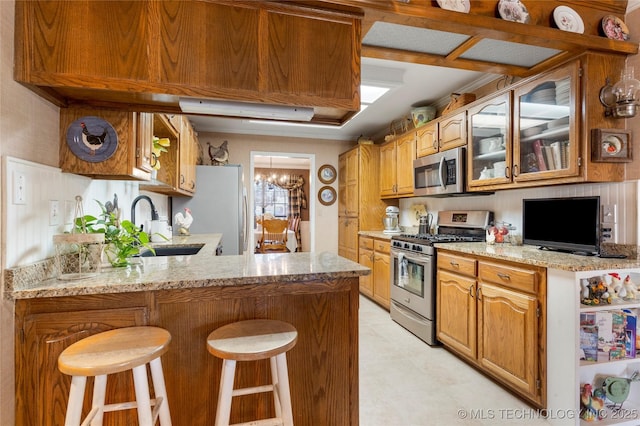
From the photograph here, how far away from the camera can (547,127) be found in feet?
7.24

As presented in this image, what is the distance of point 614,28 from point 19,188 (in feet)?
10.6

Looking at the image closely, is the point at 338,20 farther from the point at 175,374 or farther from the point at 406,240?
the point at 406,240

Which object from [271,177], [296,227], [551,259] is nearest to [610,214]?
[551,259]

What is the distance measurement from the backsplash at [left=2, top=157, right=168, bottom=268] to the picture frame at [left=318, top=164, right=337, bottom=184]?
382 cm

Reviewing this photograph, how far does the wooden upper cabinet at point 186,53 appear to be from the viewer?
1233 mm

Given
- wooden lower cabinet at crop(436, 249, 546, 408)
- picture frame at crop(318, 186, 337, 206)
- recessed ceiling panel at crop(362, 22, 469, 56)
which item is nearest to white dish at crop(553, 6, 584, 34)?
recessed ceiling panel at crop(362, 22, 469, 56)

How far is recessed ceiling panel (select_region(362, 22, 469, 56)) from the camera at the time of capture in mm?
1788

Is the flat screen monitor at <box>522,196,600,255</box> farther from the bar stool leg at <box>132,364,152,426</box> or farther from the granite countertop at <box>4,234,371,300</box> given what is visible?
the bar stool leg at <box>132,364,152,426</box>

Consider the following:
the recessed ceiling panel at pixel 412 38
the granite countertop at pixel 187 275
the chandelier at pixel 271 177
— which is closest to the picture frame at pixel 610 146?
the recessed ceiling panel at pixel 412 38

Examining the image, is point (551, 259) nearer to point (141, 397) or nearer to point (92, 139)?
point (141, 397)

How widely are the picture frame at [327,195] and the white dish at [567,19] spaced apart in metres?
3.80

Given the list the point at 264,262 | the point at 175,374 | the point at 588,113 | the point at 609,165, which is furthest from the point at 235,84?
the point at 609,165

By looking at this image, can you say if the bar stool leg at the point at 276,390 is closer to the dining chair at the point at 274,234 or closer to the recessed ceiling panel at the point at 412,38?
the recessed ceiling panel at the point at 412,38

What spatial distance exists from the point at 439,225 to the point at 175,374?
311 centimetres
